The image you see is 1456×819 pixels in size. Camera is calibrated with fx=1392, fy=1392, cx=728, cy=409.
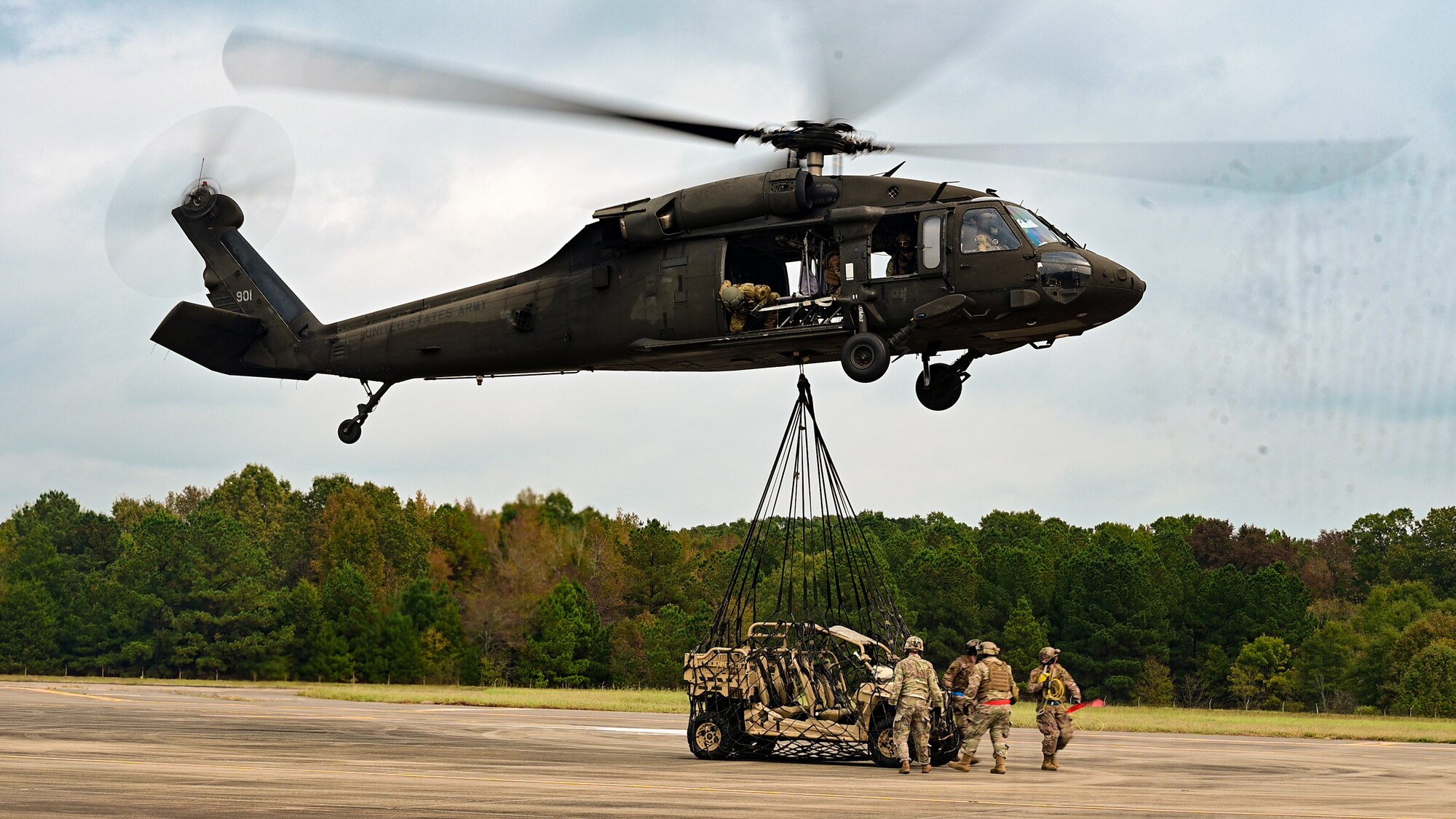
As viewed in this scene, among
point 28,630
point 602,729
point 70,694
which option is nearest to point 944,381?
point 602,729

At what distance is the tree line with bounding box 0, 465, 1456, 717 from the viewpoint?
65500 mm

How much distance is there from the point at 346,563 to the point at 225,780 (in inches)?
2210

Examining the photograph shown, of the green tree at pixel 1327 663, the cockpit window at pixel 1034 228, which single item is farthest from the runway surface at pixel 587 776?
the green tree at pixel 1327 663

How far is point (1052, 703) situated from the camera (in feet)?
59.3

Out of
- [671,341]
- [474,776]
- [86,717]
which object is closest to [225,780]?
[474,776]

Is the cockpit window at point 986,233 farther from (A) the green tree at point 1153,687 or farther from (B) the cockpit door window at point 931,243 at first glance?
(A) the green tree at point 1153,687

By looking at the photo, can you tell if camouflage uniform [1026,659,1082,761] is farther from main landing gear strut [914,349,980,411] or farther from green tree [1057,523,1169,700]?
green tree [1057,523,1169,700]

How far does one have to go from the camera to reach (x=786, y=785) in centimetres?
1481

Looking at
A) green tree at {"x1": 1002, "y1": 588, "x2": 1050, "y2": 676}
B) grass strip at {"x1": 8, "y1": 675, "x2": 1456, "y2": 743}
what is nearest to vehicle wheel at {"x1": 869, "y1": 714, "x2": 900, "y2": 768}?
grass strip at {"x1": 8, "y1": 675, "x2": 1456, "y2": 743}

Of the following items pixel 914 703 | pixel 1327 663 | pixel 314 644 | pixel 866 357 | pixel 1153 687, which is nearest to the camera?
pixel 914 703

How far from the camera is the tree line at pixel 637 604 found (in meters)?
65.5

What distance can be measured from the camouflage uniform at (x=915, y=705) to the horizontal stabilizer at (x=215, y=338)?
1346 centimetres

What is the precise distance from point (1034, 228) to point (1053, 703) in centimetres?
618

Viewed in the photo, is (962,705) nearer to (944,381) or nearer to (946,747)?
(946,747)
